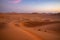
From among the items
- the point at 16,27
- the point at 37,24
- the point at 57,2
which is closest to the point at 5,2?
the point at 16,27

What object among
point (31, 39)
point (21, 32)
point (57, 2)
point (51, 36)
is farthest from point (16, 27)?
point (57, 2)

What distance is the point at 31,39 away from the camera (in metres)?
1.03

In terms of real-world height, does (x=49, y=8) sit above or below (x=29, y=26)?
above

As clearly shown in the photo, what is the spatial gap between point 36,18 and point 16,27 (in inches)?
8.3

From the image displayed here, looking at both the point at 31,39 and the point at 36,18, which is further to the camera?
the point at 36,18

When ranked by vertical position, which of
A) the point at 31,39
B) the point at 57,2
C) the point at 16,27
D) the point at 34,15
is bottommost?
the point at 31,39

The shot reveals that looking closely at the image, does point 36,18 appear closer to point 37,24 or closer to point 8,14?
point 37,24

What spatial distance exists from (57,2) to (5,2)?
0.46 metres

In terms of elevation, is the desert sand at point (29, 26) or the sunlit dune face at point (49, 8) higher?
the sunlit dune face at point (49, 8)

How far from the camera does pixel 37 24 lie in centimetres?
113

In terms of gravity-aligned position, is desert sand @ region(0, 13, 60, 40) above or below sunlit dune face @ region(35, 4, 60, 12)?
below

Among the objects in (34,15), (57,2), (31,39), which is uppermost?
(57,2)

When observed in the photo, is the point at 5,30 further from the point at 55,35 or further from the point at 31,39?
the point at 55,35

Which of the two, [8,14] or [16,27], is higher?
[8,14]
